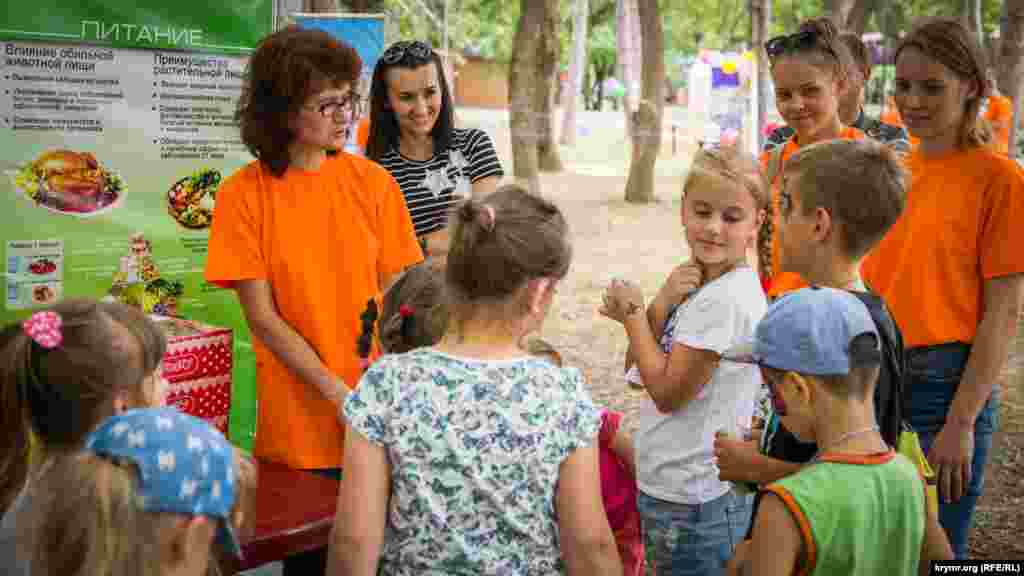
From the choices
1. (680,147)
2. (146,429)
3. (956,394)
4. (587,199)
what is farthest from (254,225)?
→ (680,147)

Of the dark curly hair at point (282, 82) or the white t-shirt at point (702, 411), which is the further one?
the dark curly hair at point (282, 82)

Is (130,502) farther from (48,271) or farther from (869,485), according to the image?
(48,271)

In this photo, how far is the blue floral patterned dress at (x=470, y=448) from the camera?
1867 millimetres

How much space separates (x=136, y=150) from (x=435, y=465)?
220cm

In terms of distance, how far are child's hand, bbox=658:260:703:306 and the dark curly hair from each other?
98cm

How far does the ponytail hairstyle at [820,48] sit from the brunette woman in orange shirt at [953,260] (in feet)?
0.85

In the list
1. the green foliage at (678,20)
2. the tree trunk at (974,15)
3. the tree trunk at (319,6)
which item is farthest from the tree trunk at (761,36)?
the tree trunk at (319,6)

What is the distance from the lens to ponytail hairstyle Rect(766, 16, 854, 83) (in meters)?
3.18

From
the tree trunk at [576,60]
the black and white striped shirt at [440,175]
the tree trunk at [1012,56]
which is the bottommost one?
the black and white striped shirt at [440,175]

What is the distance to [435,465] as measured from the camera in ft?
6.15

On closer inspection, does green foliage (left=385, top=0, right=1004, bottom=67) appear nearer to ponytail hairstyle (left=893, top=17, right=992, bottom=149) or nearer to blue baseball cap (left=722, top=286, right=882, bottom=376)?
ponytail hairstyle (left=893, top=17, right=992, bottom=149)

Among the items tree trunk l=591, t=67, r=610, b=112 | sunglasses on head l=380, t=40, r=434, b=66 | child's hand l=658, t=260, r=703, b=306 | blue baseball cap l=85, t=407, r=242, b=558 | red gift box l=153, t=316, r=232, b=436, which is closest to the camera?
blue baseball cap l=85, t=407, r=242, b=558

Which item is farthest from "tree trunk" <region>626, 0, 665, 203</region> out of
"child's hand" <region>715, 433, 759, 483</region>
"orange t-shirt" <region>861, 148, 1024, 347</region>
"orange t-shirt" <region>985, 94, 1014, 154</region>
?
"child's hand" <region>715, 433, 759, 483</region>

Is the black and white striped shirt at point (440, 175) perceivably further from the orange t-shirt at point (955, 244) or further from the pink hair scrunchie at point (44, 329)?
the pink hair scrunchie at point (44, 329)
